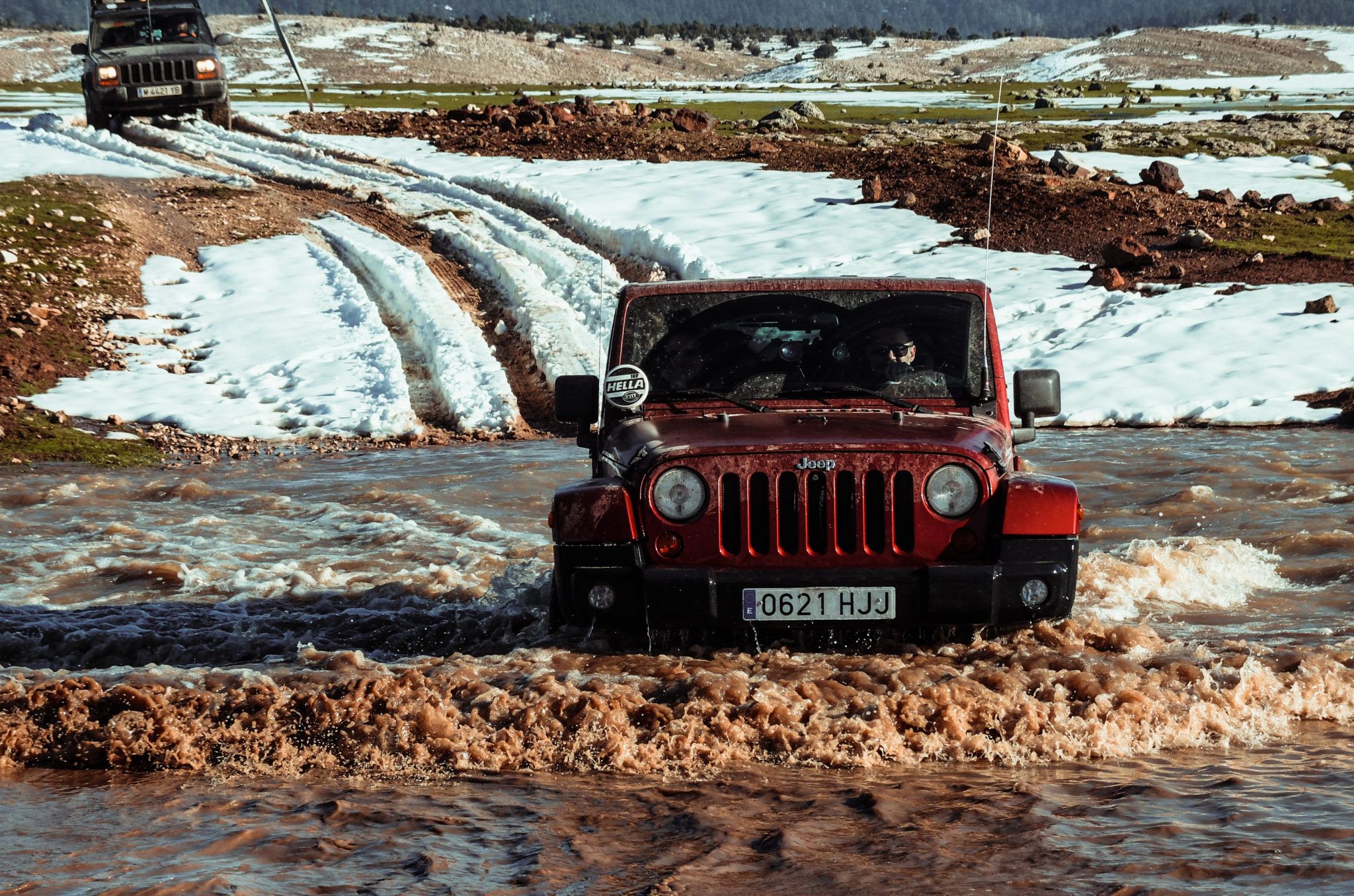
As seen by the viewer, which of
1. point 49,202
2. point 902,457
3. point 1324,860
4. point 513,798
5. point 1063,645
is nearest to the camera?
point 1324,860

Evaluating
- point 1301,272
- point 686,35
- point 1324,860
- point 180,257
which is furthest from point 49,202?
point 686,35

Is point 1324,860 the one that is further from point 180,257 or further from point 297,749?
point 180,257

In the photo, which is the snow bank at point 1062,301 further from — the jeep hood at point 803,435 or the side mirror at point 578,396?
the jeep hood at point 803,435

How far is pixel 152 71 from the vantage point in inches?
1091

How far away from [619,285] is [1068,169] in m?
8.91

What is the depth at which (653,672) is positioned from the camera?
5.73 m

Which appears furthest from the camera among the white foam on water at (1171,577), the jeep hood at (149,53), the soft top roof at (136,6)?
the soft top roof at (136,6)

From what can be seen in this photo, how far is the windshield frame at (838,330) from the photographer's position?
6410mm

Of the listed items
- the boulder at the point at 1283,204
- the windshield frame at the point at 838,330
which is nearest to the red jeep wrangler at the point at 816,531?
the windshield frame at the point at 838,330

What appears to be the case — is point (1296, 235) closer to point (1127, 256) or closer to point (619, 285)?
point (1127, 256)

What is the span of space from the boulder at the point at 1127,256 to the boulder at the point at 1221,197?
397 centimetres

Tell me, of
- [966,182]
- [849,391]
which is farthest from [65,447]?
[966,182]

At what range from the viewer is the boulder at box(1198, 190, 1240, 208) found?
69.0ft

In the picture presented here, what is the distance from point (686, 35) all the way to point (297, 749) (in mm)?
123693
